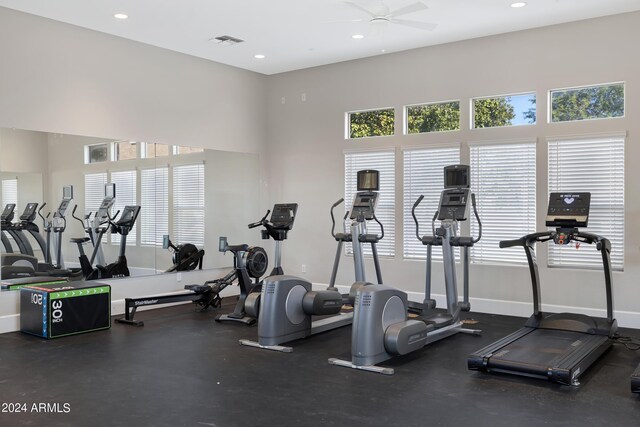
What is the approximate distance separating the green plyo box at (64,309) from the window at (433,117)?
180 inches

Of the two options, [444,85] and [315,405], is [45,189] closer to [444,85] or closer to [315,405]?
[315,405]

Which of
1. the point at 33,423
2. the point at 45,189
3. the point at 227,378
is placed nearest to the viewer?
the point at 33,423

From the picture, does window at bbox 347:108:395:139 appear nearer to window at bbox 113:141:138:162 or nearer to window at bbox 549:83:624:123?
window at bbox 549:83:624:123

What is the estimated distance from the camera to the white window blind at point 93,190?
7.23 meters

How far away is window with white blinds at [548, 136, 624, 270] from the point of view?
6.66 m

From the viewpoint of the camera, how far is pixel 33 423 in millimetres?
3715

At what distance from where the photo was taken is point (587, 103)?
6.86 metres

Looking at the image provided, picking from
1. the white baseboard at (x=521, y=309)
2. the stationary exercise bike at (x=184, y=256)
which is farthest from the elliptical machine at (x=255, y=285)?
the white baseboard at (x=521, y=309)

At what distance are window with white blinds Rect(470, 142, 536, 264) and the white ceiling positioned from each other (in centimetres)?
154

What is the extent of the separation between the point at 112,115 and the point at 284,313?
12.0 ft

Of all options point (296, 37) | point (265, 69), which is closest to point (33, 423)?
point (296, 37)

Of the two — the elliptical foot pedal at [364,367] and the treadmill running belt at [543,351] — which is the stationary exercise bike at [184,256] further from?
the treadmill running belt at [543,351]

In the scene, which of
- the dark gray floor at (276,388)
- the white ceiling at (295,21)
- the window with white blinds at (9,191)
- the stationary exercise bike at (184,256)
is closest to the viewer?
the dark gray floor at (276,388)

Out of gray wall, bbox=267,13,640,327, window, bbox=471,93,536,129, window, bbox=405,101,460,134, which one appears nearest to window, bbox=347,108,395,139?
gray wall, bbox=267,13,640,327
